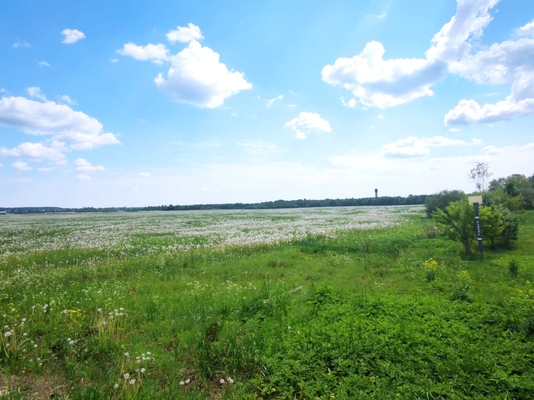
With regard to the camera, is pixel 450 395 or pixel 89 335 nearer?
pixel 450 395

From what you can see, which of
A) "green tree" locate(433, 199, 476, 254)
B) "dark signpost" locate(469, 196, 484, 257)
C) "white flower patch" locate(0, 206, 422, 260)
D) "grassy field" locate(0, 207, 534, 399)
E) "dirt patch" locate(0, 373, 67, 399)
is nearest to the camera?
"dirt patch" locate(0, 373, 67, 399)

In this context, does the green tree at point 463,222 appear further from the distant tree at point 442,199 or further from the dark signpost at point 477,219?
the distant tree at point 442,199

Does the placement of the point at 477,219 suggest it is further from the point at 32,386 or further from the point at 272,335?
the point at 32,386

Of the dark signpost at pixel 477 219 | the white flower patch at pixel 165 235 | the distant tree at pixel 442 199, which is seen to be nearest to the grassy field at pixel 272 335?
the dark signpost at pixel 477 219

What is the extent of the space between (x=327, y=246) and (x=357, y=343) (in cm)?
1235

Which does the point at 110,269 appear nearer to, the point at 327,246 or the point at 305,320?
the point at 305,320

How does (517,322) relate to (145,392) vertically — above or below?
above

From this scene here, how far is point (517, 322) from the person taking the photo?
20.8ft

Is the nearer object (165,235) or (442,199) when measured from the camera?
(165,235)

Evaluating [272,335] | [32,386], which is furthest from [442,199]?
[32,386]

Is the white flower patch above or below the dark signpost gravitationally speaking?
below

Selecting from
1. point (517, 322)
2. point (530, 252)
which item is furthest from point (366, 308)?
point (530, 252)

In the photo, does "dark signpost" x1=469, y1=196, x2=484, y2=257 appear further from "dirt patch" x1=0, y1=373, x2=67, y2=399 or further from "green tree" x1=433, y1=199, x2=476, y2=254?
"dirt patch" x1=0, y1=373, x2=67, y2=399

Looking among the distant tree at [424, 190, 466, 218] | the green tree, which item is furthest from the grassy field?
the distant tree at [424, 190, 466, 218]
